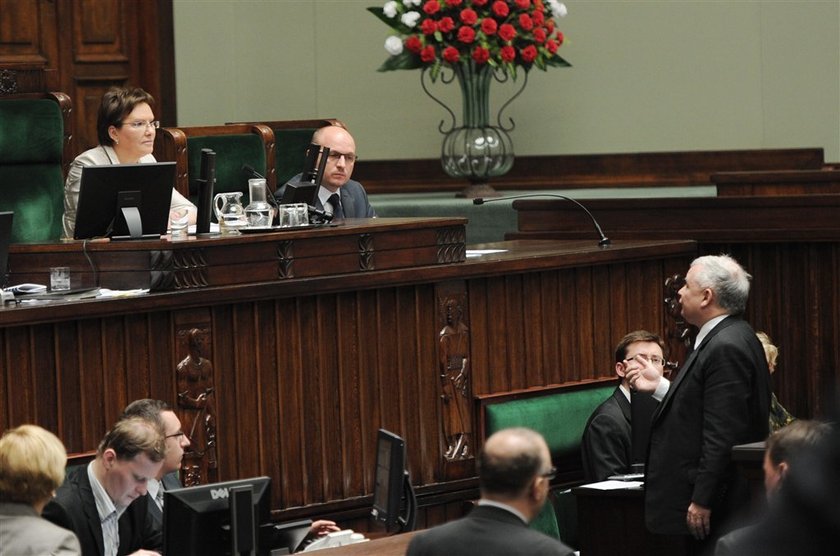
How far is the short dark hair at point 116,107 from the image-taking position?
19.4 feet

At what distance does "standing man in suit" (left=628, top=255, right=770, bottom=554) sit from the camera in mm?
5082

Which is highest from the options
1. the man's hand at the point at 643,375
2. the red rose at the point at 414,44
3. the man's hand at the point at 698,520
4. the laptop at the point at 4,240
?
the red rose at the point at 414,44

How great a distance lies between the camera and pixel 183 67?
8680 millimetres

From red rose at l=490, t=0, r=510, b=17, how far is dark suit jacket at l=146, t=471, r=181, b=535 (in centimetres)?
334

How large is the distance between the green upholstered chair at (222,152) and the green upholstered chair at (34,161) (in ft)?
1.42

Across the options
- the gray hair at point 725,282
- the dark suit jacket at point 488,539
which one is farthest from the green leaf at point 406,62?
the dark suit jacket at point 488,539

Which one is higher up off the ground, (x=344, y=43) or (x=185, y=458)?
(x=344, y=43)

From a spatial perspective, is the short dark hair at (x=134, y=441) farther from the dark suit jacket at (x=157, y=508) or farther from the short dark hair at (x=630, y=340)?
the short dark hair at (x=630, y=340)

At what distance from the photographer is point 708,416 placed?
5.09m

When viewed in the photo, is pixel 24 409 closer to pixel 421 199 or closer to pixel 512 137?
pixel 421 199

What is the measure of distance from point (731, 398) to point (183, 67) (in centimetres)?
446

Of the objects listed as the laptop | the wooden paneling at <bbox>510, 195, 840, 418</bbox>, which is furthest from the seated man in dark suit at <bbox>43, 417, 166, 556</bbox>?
the wooden paneling at <bbox>510, 195, 840, 418</bbox>

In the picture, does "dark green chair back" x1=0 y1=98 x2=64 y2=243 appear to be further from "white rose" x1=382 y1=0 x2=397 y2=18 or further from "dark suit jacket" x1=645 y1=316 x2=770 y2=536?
"dark suit jacket" x1=645 y1=316 x2=770 y2=536

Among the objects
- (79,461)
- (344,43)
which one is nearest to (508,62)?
(344,43)
